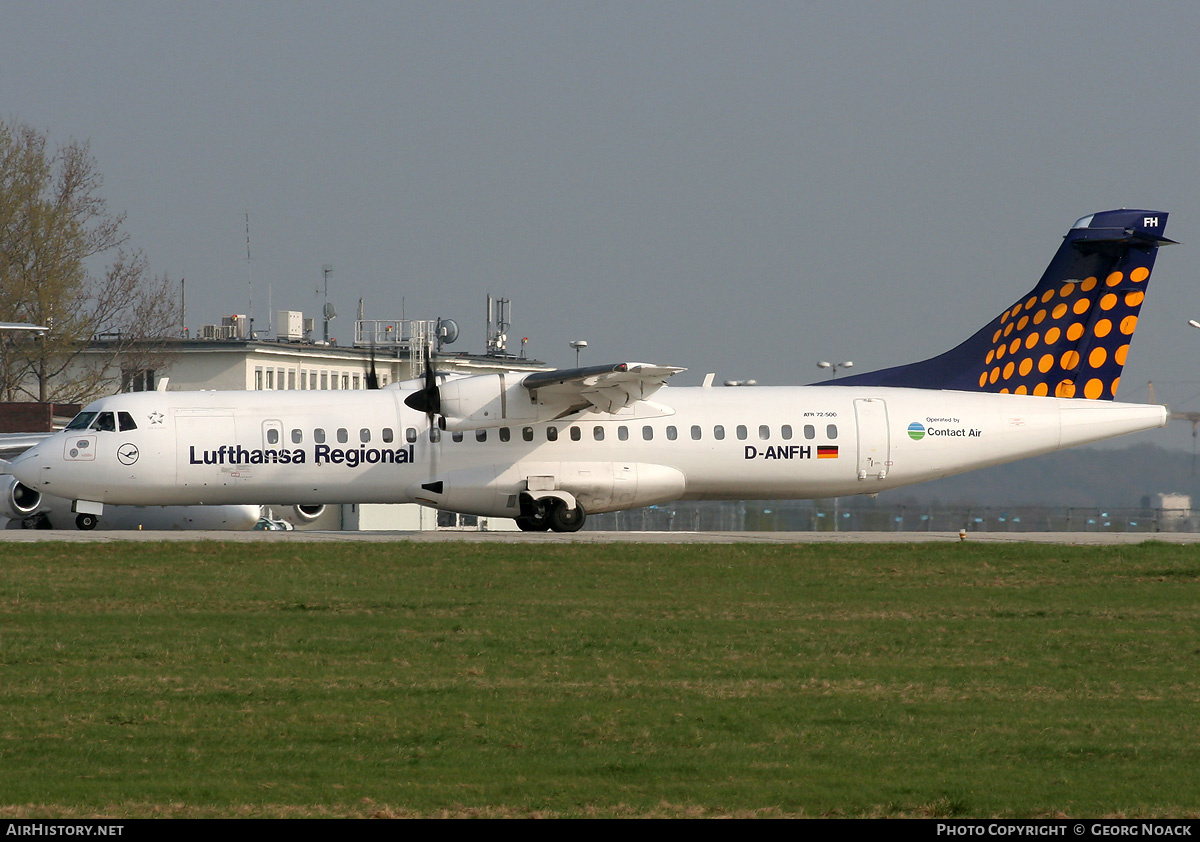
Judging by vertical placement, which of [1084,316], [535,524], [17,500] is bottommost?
[535,524]

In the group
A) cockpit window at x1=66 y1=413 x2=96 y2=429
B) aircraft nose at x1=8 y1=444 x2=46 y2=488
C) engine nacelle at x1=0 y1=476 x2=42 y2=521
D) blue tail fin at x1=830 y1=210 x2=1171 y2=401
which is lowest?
engine nacelle at x1=0 y1=476 x2=42 y2=521

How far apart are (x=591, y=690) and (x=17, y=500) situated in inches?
962

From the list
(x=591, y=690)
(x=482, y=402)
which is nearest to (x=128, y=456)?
(x=482, y=402)

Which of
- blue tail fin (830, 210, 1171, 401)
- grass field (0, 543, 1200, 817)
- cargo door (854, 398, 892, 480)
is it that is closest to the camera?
grass field (0, 543, 1200, 817)

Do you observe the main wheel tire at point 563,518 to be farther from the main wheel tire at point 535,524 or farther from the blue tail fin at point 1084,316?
the blue tail fin at point 1084,316

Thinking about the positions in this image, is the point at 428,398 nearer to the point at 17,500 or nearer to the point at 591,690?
the point at 17,500

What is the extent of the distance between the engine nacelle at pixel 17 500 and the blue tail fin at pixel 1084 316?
21.8 meters

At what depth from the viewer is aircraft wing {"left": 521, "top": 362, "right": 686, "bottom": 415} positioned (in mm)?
25922

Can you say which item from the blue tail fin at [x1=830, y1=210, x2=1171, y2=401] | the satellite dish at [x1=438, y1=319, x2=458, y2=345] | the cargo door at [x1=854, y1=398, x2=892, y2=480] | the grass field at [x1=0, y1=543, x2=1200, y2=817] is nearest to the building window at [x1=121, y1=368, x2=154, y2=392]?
the satellite dish at [x1=438, y1=319, x2=458, y2=345]

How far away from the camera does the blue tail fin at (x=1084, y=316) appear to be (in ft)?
96.5

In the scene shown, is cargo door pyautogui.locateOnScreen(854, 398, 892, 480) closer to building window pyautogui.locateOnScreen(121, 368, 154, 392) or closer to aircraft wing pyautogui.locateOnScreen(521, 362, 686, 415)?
aircraft wing pyautogui.locateOnScreen(521, 362, 686, 415)

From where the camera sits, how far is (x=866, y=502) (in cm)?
4200

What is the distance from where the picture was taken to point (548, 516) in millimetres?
28156

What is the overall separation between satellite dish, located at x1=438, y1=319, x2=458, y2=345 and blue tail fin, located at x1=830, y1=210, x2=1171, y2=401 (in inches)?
1441
